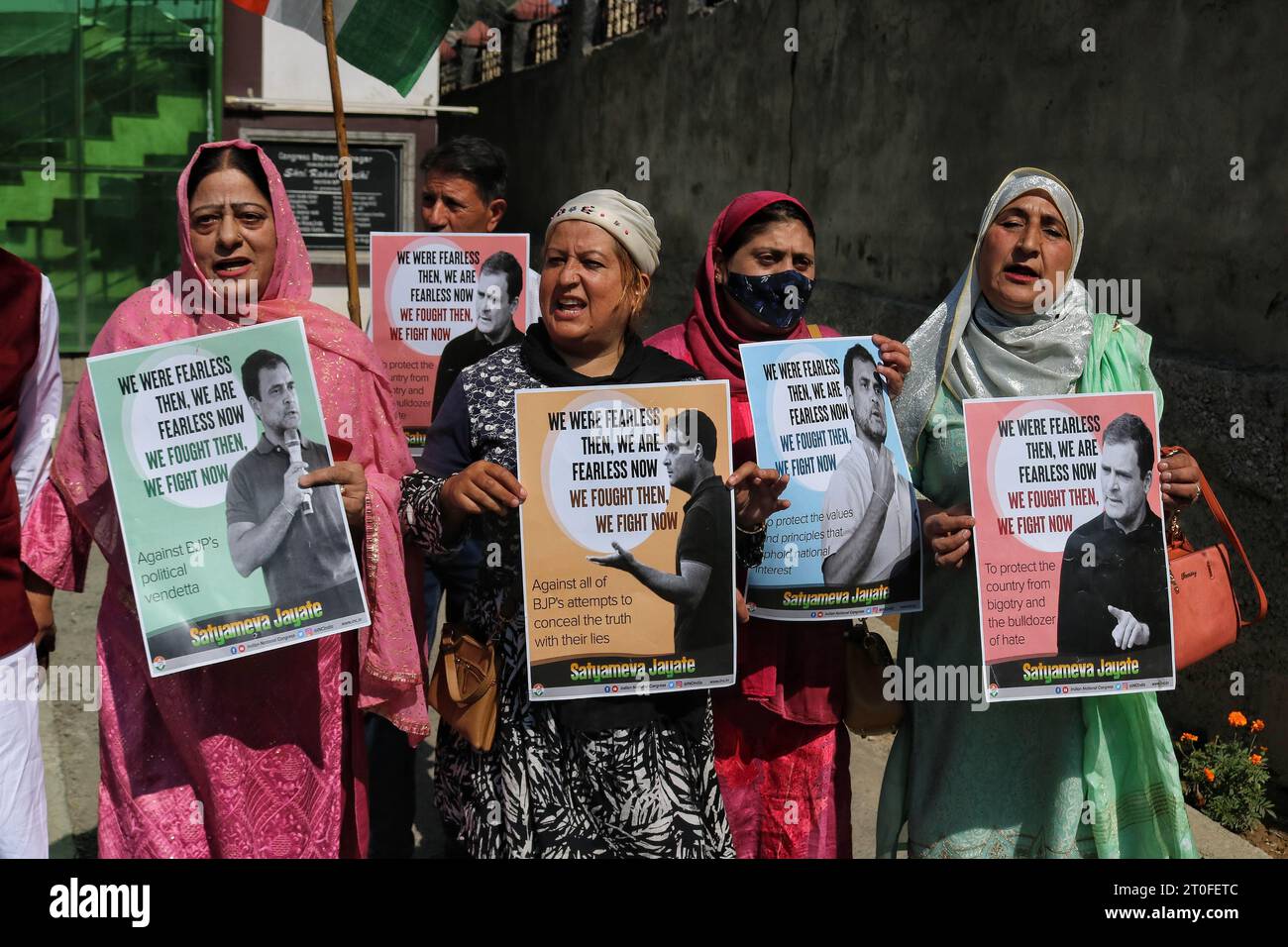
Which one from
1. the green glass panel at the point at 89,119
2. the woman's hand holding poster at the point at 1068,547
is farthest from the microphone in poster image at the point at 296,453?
the green glass panel at the point at 89,119

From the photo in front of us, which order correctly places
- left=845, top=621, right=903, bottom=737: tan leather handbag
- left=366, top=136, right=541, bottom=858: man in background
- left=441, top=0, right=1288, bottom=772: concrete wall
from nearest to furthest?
left=845, top=621, right=903, bottom=737: tan leather handbag, left=366, top=136, right=541, bottom=858: man in background, left=441, top=0, right=1288, bottom=772: concrete wall

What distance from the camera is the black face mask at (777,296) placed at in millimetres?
3219

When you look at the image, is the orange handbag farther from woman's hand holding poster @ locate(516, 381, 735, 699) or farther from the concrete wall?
the concrete wall

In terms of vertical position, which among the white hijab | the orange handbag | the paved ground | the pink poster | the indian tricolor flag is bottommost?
the paved ground

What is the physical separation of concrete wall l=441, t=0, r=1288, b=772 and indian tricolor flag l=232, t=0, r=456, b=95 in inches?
→ 123

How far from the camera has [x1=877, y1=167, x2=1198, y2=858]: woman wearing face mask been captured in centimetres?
323

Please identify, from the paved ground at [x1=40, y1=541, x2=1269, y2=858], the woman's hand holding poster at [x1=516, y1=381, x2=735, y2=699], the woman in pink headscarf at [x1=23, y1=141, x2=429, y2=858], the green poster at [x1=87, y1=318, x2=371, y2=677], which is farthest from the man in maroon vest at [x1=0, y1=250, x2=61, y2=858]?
the paved ground at [x1=40, y1=541, x2=1269, y2=858]

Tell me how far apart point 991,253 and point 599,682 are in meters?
1.39

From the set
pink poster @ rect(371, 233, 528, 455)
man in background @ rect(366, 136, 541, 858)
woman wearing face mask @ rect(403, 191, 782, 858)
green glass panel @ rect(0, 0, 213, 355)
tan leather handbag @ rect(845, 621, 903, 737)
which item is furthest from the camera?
green glass panel @ rect(0, 0, 213, 355)

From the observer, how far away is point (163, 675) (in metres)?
2.96

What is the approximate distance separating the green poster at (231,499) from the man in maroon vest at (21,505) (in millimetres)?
291

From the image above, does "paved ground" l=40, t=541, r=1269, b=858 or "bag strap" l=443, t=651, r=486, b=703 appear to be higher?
"bag strap" l=443, t=651, r=486, b=703

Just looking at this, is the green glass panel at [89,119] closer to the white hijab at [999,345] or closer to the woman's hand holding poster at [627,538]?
the white hijab at [999,345]

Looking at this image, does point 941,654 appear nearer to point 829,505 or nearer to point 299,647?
point 829,505
